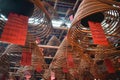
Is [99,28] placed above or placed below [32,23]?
below

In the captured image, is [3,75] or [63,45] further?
[3,75]

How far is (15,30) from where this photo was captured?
1.62 meters

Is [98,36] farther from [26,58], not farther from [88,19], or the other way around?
[26,58]

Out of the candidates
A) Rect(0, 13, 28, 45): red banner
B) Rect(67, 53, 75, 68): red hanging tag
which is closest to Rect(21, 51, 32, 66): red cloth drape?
Rect(67, 53, 75, 68): red hanging tag

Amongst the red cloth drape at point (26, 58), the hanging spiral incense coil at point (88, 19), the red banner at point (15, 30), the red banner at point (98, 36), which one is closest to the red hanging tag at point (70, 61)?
the red cloth drape at point (26, 58)

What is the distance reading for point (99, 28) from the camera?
74.3 inches

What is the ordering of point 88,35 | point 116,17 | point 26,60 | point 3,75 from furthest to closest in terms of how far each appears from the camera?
point 3,75 < point 26,60 < point 88,35 < point 116,17

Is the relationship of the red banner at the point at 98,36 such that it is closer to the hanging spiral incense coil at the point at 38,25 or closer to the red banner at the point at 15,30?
the hanging spiral incense coil at the point at 38,25

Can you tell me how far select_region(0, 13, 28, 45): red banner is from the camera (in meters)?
1.54

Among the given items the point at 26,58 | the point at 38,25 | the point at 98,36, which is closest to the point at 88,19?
the point at 98,36

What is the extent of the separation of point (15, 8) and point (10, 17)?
0.54 ft

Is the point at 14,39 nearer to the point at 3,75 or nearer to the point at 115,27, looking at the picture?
the point at 115,27

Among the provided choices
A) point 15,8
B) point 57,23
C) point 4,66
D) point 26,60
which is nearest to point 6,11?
point 15,8

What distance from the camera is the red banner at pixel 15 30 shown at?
1536mm
